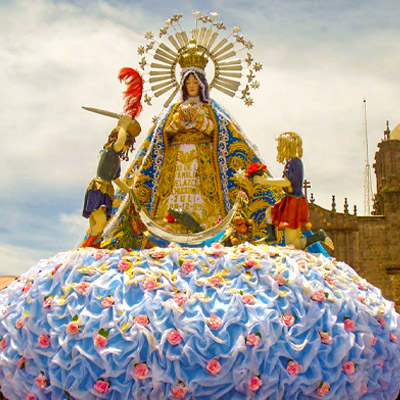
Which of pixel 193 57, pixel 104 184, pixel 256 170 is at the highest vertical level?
pixel 193 57

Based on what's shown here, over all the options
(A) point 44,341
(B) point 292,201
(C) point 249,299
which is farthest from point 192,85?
(A) point 44,341

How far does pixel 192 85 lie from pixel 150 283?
403 cm

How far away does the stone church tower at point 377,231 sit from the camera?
33688 mm

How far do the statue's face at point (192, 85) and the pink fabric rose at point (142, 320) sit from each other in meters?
4.40

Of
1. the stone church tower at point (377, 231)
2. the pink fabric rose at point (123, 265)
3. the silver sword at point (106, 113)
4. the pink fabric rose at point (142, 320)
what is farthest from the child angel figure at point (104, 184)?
the stone church tower at point (377, 231)

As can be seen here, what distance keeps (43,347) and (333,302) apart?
10.4 ft

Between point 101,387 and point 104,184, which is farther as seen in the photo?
point 104,184

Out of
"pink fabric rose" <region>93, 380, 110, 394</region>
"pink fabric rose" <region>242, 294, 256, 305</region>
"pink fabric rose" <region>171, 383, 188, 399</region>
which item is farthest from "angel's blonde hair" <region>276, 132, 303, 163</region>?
"pink fabric rose" <region>93, 380, 110, 394</region>

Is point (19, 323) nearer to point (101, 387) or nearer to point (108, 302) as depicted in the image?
point (108, 302)

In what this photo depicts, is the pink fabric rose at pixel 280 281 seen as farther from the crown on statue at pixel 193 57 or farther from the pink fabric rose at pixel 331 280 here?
the crown on statue at pixel 193 57

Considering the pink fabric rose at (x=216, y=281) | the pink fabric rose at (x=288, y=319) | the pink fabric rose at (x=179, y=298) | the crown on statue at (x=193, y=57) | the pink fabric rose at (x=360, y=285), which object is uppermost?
the crown on statue at (x=193, y=57)

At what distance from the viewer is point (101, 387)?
5.87m

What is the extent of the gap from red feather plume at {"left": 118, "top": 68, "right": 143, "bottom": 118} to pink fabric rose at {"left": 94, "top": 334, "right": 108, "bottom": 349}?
11.7 ft

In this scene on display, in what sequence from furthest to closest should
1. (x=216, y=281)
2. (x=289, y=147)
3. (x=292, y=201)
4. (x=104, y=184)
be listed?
(x=104, y=184)
(x=289, y=147)
(x=292, y=201)
(x=216, y=281)
